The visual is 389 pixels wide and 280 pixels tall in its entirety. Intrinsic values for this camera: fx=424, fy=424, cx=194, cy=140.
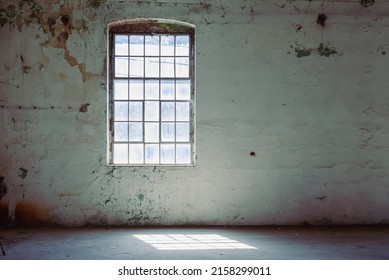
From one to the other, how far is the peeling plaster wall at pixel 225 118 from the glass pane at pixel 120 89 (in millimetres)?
200

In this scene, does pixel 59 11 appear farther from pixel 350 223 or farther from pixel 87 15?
pixel 350 223

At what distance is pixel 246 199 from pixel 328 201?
41.9 inches

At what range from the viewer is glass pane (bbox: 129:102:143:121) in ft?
18.3

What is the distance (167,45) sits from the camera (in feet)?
18.5

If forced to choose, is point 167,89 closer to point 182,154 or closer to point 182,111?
point 182,111

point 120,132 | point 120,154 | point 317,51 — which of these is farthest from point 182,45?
point 317,51

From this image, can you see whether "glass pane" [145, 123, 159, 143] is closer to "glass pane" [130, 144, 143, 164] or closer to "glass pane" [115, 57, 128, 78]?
"glass pane" [130, 144, 143, 164]

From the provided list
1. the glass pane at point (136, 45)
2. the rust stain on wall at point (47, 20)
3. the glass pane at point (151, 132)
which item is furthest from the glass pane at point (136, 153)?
the glass pane at point (136, 45)

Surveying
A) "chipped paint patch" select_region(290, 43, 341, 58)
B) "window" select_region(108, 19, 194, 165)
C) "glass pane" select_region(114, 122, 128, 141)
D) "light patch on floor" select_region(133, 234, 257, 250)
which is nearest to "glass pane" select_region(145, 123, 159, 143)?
"window" select_region(108, 19, 194, 165)

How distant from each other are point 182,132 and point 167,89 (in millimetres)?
604

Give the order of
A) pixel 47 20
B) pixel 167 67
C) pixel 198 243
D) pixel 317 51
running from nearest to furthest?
pixel 198 243 → pixel 47 20 → pixel 317 51 → pixel 167 67

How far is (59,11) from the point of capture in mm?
5422

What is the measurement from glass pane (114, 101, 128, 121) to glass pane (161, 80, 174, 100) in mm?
512

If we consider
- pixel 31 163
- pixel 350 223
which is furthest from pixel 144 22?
pixel 350 223
